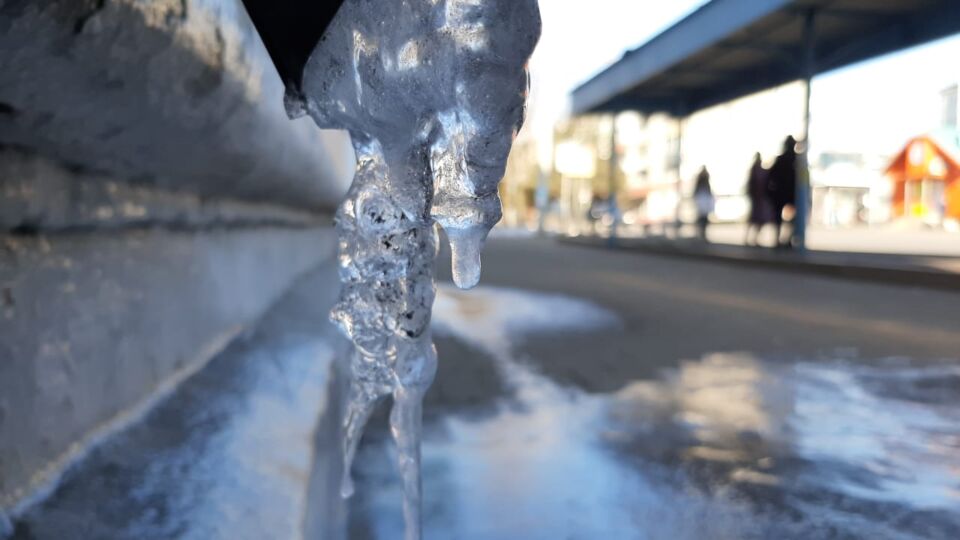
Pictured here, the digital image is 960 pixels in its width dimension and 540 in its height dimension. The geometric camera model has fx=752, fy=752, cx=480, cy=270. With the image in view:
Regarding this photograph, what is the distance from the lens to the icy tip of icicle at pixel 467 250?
0.46 metres

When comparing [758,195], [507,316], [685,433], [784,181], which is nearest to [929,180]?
[758,195]

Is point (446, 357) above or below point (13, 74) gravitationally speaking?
below

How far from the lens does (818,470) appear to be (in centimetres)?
115

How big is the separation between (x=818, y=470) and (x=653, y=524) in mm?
360

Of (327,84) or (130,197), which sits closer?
(327,84)

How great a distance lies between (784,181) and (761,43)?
5.17 feet

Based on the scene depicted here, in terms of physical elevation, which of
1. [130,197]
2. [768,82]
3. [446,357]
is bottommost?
[446,357]

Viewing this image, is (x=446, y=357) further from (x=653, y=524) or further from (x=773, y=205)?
(x=773, y=205)

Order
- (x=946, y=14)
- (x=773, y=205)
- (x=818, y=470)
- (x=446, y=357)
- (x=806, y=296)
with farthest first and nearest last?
(x=773, y=205)
(x=946, y=14)
(x=806, y=296)
(x=446, y=357)
(x=818, y=470)

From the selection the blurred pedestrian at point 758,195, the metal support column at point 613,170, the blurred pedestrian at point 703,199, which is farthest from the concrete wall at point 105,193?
the metal support column at point 613,170

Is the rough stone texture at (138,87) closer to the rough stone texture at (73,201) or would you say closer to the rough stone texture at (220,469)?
the rough stone texture at (73,201)

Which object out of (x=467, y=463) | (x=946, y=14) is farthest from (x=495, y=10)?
(x=946, y=14)

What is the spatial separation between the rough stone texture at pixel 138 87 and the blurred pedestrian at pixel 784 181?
8.04 meters

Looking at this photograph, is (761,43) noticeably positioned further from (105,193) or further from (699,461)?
(105,193)
